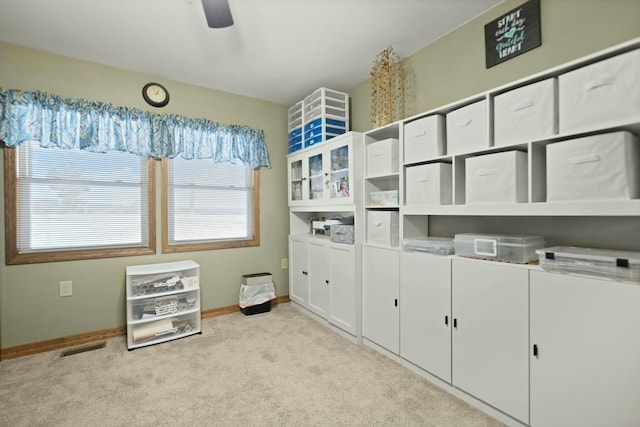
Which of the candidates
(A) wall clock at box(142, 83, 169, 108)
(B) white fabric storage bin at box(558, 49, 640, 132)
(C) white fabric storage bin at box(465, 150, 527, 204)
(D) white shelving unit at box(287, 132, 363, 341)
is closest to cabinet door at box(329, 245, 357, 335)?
(D) white shelving unit at box(287, 132, 363, 341)

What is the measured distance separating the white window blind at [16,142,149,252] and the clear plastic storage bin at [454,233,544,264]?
2.94 metres

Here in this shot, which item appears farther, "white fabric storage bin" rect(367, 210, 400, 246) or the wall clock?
the wall clock

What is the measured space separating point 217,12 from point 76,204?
2255mm

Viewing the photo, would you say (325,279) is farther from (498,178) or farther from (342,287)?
(498,178)

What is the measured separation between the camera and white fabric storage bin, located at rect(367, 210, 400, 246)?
2395 mm

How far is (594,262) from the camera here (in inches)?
53.2

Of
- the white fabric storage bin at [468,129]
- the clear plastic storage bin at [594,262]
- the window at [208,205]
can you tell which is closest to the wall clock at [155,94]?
the window at [208,205]

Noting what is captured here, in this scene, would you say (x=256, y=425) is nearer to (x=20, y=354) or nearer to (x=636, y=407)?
(x=636, y=407)

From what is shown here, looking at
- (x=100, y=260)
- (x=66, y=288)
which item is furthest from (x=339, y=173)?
(x=66, y=288)

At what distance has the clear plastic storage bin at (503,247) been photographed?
5.44ft

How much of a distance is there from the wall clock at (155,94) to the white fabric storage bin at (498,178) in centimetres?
293

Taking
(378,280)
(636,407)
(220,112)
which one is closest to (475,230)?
(378,280)

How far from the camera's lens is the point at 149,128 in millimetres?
3000

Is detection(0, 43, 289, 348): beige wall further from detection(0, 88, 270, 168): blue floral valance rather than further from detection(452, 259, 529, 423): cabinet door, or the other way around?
detection(452, 259, 529, 423): cabinet door
